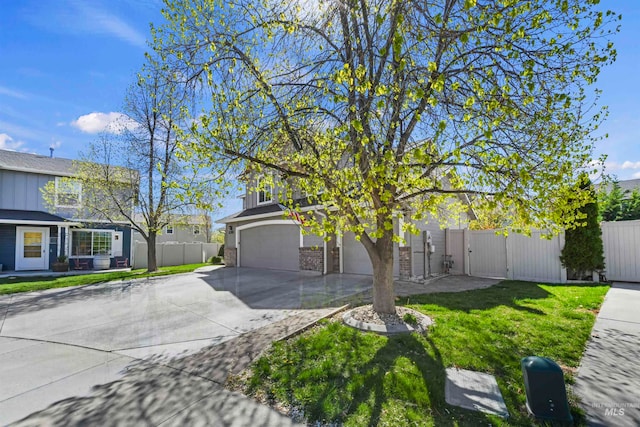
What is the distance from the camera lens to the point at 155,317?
6609 mm

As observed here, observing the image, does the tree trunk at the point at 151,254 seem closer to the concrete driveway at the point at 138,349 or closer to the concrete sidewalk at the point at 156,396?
the concrete driveway at the point at 138,349

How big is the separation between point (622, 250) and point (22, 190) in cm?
2747

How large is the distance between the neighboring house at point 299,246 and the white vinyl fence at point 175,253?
20.9ft

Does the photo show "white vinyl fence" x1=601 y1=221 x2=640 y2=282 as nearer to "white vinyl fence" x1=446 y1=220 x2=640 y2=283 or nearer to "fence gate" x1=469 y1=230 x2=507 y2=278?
"white vinyl fence" x1=446 y1=220 x2=640 y2=283

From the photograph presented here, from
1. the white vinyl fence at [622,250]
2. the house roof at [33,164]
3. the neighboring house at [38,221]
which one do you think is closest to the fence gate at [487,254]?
the white vinyl fence at [622,250]

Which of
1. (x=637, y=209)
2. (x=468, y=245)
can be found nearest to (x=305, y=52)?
(x=468, y=245)

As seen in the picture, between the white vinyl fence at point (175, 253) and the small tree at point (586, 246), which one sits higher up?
the small tree at point (586, 246)

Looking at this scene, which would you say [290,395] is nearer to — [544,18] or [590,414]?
[590,414]

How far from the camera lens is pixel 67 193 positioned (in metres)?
16.7

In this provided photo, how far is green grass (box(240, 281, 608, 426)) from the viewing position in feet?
9.71

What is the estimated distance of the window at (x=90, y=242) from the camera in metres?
18.1

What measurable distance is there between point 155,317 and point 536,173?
7.58 m

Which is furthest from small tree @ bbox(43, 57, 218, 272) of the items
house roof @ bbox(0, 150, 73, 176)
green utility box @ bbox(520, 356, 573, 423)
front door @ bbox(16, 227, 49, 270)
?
green utility box @ bbox(520, 356, 573, 423)

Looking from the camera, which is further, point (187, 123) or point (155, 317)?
point (155, 317)
